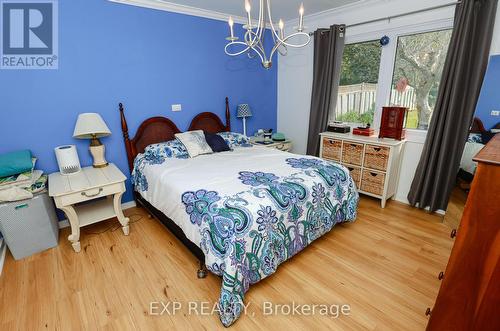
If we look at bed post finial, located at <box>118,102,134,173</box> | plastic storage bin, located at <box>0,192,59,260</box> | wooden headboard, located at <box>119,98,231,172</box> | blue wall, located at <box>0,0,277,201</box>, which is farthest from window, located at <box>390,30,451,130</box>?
plastic storage bin, located at <box>0,192,59,260</box>

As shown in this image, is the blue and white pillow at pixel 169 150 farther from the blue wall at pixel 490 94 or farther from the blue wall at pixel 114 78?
the blue wall at pixel 490 94

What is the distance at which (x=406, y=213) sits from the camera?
2934 millimetres

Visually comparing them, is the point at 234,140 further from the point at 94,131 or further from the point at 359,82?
the point at 359,82

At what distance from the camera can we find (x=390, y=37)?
3039 mm

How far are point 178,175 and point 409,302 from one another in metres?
2.07

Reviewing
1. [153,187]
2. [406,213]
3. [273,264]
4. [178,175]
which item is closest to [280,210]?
[273,264]

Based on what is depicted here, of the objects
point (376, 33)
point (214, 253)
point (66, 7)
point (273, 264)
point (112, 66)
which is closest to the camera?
point (214, 253)

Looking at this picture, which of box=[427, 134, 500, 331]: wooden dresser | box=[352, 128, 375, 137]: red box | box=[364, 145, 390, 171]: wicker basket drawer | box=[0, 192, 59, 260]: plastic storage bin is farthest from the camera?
box=[352, 128, 375, 137]: red box

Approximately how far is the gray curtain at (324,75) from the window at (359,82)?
0.80 ft

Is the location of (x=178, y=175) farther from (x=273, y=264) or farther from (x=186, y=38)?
(x=186, y=38)

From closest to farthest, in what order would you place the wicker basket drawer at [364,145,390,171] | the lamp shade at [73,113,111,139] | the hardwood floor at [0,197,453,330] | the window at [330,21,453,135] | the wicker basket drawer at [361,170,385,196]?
the hardwood floor at [0,197,453,330]
the lamp shade at [73,113,111,139]
the window at [330,21,453,135]
the wicker basket drawer at [364,145,390,171]
the wicker basket drawer at [361,170,385,196]

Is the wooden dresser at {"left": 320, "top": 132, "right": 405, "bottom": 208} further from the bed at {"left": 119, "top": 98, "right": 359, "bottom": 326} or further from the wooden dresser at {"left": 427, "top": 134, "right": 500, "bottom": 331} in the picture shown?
the wooden dresser at {"left": 427, "top": 134, "right": 500, "bottom": 331}

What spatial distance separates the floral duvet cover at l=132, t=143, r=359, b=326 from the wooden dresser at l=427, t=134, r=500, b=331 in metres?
1.04

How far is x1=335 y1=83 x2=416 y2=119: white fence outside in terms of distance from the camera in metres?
3.11
